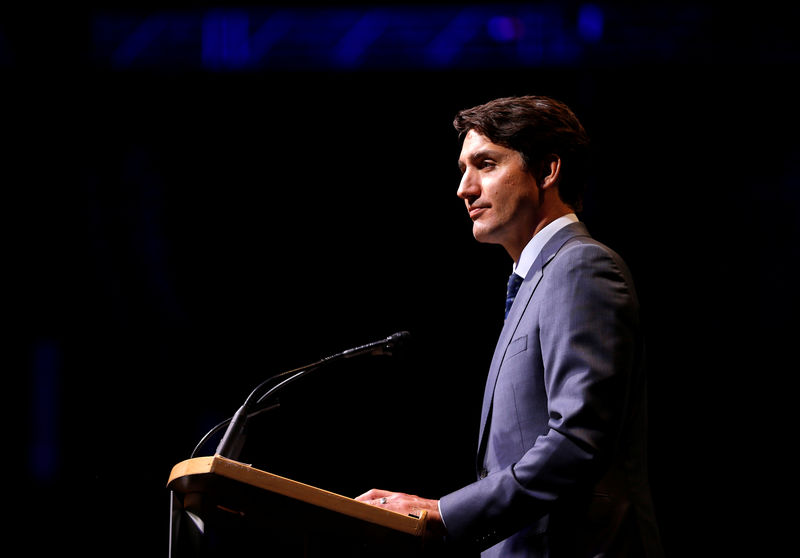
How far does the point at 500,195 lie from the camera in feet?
6.02

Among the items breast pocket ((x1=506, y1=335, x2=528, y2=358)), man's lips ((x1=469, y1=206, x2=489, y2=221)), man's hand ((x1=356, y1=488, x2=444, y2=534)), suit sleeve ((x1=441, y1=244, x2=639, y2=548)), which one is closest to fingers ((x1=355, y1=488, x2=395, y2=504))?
man's hand ((x1=356, y1=488, x2=444, y2=534))

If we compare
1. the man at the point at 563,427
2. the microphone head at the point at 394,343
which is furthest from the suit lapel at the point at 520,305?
the microphone head at the point at 394,343

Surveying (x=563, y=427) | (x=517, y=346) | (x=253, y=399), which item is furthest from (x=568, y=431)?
(x=253, y=399)

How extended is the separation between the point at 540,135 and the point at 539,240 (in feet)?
0.91

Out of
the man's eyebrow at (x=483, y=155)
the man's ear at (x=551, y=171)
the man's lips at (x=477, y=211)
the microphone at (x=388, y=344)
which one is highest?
the man's eyebrow at (x=483, y=155)

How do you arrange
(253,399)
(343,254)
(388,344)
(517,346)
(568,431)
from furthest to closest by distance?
(343,254), (388,344), (253,399), (517,346), (568,431)

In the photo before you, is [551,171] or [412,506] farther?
[551,171]

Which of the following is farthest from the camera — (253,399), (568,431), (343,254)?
(343,254)

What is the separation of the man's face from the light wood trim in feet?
2.77

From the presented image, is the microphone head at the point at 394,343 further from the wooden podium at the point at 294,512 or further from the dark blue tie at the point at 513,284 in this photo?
the wooden podium at the point at 294,512

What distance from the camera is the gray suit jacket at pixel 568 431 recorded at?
4.35 feet

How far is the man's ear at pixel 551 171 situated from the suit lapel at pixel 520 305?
0.57 feet

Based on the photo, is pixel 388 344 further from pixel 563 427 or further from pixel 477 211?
pixel 563 427

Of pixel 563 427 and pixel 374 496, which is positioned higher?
pixel 563 427
